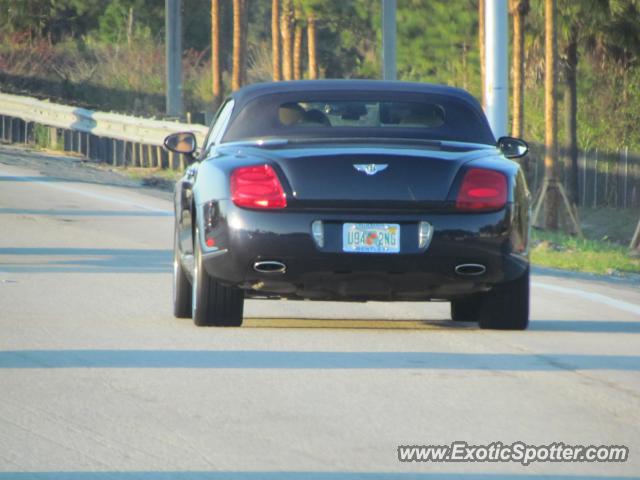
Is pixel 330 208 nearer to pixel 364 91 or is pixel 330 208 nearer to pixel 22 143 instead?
pixel 364 91

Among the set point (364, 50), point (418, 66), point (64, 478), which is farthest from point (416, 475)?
point (364, 50)

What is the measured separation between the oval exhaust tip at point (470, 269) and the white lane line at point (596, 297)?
7.34 feet

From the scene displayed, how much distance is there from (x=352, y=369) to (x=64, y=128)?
77.0 feet

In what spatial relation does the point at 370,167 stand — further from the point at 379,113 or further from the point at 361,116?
the point at 361,116

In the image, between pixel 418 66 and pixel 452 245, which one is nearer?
pixel 452 245

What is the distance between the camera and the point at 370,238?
9750mm

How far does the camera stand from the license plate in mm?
9750

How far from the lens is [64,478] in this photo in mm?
6344

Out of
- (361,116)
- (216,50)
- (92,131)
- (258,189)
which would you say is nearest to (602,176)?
(216,50)

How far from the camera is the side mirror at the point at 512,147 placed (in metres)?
11.1

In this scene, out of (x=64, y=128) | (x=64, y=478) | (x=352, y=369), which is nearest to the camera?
(x=64, y=478)

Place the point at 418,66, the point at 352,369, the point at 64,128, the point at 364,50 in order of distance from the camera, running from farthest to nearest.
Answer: the point at 364,50 → the point at 418,66 → the point at 64,128 → the point at 352,369

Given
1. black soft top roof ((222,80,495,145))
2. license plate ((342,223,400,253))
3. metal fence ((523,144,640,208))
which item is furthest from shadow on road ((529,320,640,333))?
metal fence ((523,144,640,208))

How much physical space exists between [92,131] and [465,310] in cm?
1994
